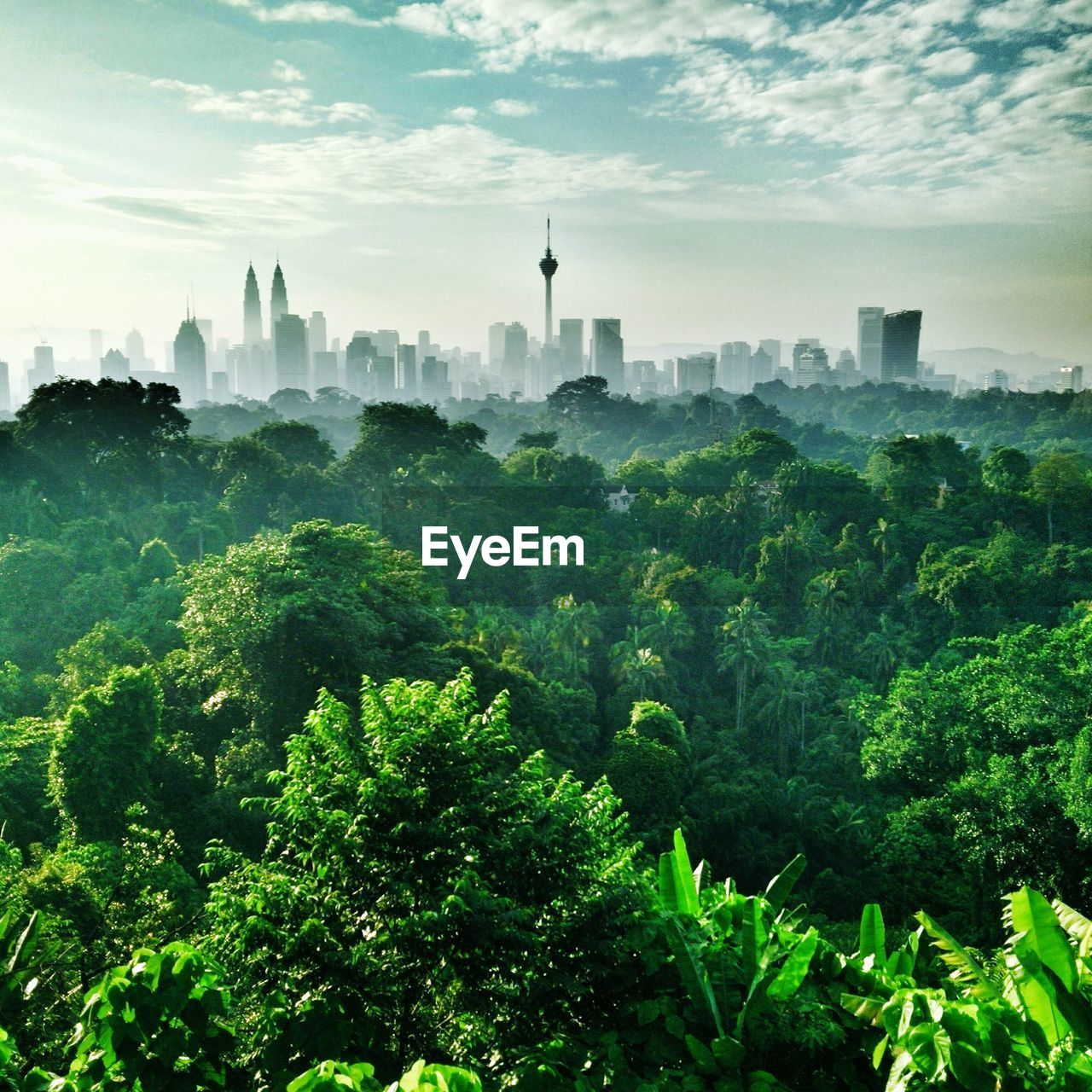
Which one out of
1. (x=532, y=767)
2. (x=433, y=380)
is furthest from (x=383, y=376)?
(x=532, y=767)

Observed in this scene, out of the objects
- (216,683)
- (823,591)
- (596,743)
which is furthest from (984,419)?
(216,683)

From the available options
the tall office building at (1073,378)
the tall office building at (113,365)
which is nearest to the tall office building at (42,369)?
the tall office building at (113,365)

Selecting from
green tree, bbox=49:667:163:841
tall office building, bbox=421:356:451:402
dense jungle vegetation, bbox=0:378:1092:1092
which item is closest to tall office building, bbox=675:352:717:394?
tall office building, bbox=421:356:451:402

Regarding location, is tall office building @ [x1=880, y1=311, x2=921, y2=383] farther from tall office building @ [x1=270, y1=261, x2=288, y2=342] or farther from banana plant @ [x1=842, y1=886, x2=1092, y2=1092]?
banana plant @ [x1=842, y1=886, x2=1092, y2=1092]

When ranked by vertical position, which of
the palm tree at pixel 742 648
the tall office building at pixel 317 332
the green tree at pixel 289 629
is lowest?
the palm tree at pixel 742 648

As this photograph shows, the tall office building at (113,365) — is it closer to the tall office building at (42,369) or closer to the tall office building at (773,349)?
the tall office building at (42,369)

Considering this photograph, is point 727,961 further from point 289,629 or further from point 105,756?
point 289,629
